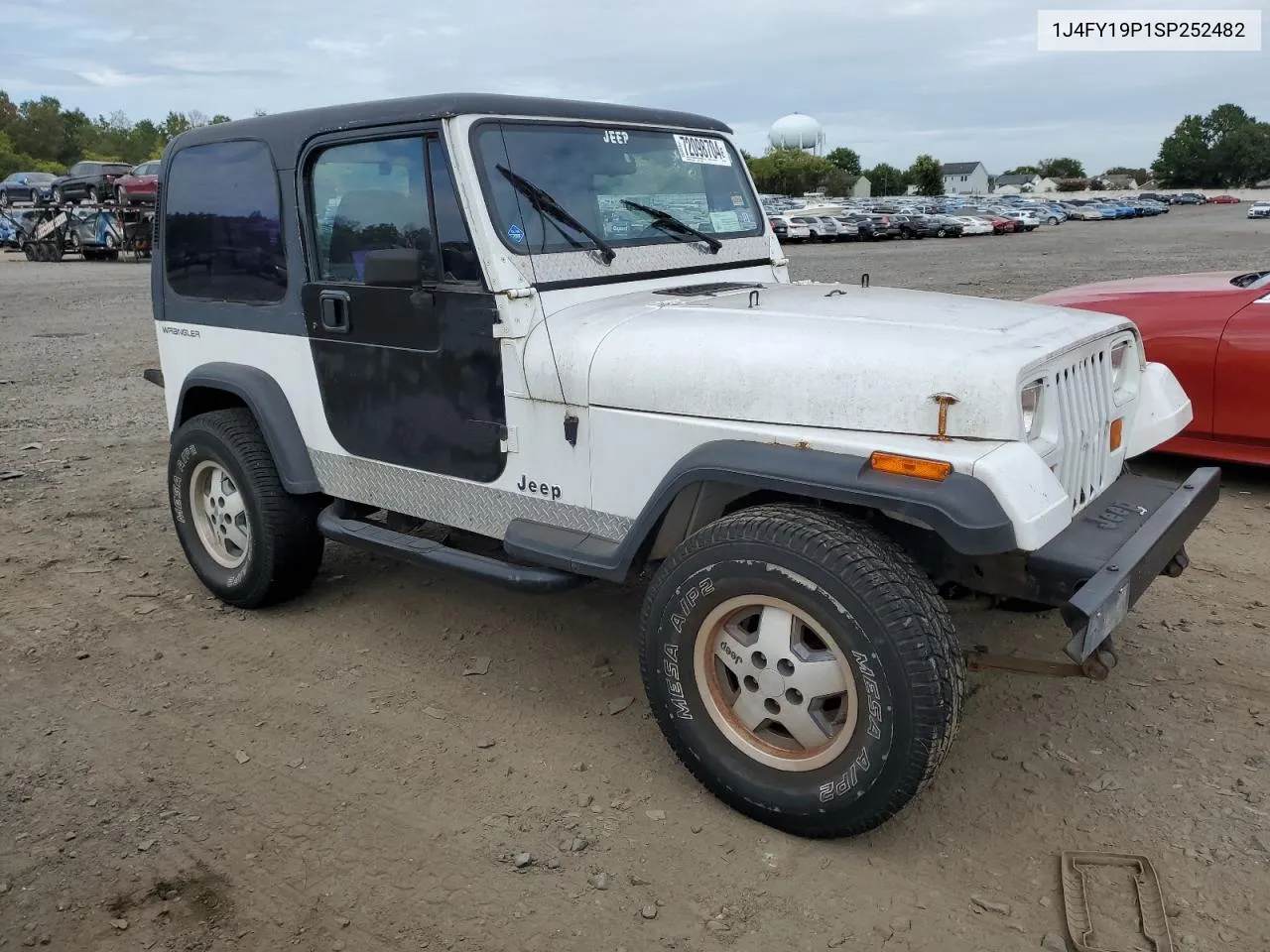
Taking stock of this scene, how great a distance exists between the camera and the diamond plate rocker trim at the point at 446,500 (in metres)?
3.46

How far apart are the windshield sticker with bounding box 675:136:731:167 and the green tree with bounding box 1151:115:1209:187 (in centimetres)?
14021

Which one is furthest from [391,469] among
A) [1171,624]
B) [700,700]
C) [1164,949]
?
[1171,624]

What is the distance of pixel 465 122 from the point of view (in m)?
3.47

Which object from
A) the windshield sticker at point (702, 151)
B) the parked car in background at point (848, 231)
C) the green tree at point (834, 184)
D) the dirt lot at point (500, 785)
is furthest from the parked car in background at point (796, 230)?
the green tree at point (834, 184)

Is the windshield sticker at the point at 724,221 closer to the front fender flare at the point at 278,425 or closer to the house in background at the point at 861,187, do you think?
the front fender flare at the point at 278,425

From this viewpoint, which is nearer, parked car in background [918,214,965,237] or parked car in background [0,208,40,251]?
parked car in background [0,208,40,251]

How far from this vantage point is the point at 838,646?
2773 millimetres

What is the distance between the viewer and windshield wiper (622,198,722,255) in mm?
3934

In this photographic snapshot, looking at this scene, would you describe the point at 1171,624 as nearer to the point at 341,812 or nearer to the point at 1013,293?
the point at 341,812

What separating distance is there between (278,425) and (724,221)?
205cm

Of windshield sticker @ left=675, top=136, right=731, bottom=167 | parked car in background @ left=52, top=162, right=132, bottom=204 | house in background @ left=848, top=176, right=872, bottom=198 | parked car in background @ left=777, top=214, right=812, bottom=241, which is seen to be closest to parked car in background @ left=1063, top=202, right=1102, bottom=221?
parked car in background @ left=777, top=214, right=812, bottom=241

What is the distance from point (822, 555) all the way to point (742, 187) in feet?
7.61

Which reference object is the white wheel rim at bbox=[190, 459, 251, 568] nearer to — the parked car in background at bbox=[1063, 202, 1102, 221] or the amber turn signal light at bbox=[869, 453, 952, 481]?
the amber turn signal light at bbox=[869, 453, 952, 481]

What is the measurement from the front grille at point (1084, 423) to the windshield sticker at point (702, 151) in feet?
5.99
